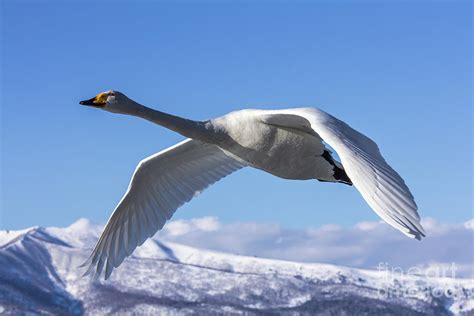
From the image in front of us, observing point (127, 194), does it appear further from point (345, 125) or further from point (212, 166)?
point (345, 125)

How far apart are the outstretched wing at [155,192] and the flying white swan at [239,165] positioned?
0.9 inches

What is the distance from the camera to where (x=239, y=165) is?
2231cm

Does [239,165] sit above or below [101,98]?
below

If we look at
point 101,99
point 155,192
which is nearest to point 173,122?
point 101,99

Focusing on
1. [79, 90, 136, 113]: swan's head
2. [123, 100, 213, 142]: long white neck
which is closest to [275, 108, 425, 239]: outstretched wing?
[123, 100, 213, 142]: long white neck

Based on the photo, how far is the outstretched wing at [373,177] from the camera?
12.1m

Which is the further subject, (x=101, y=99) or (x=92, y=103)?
(x=101, y=99)

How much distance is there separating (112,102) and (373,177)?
6.57m

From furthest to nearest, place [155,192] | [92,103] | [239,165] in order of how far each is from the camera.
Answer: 1. [239,165]
2. [155,192]
3. [92,103]

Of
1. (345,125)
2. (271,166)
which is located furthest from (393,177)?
(271,166)

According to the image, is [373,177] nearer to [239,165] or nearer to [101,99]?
[101,99]

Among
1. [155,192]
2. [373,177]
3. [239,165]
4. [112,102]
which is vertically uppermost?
[112,102]

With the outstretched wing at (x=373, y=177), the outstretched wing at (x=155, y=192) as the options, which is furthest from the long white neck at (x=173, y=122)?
the outstretched wing at (x=155, y=192)

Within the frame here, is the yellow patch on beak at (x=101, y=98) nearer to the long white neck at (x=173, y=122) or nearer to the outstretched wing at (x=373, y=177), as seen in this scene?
the long white neck at (x=173, y=122)
